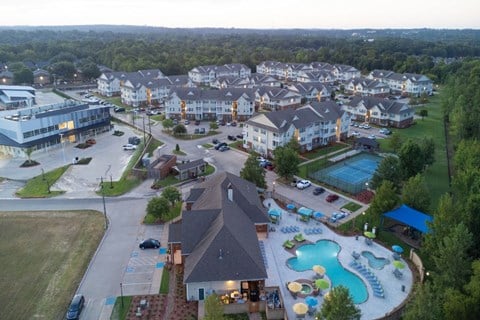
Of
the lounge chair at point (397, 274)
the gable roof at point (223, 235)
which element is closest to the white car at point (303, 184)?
the gable roof at point (223, 235)

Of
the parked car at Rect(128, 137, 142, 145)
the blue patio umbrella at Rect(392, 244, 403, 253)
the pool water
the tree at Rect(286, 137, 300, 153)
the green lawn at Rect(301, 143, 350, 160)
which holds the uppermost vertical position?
the tree at Rect(286, 137, 300, 153)

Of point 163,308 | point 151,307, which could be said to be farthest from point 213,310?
point 151,307

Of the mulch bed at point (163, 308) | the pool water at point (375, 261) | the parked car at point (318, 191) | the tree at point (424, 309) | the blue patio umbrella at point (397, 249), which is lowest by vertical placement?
the mulch bed at point (163, 308)

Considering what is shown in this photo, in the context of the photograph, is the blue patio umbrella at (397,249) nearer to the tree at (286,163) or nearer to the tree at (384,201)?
the tree at (384,201)

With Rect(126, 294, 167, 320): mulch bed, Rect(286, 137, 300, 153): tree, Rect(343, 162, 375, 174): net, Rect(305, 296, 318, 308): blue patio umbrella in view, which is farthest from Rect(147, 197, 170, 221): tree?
Rect(343, 162, 375, 174): net

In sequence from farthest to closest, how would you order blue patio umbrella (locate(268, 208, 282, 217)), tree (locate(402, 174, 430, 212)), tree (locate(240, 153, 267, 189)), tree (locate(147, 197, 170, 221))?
tree (locate(240, 153, 267, 189)) < blue patio umbrella (locate(268, 208, 282, 217)) < tree (locate(402, 174, 430, 212)) < tree (locate(147, 197, 170, 221))

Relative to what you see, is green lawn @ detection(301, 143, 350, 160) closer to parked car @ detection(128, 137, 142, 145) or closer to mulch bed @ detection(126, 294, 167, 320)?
parked car @ detection(128, 137, 142, 145)
